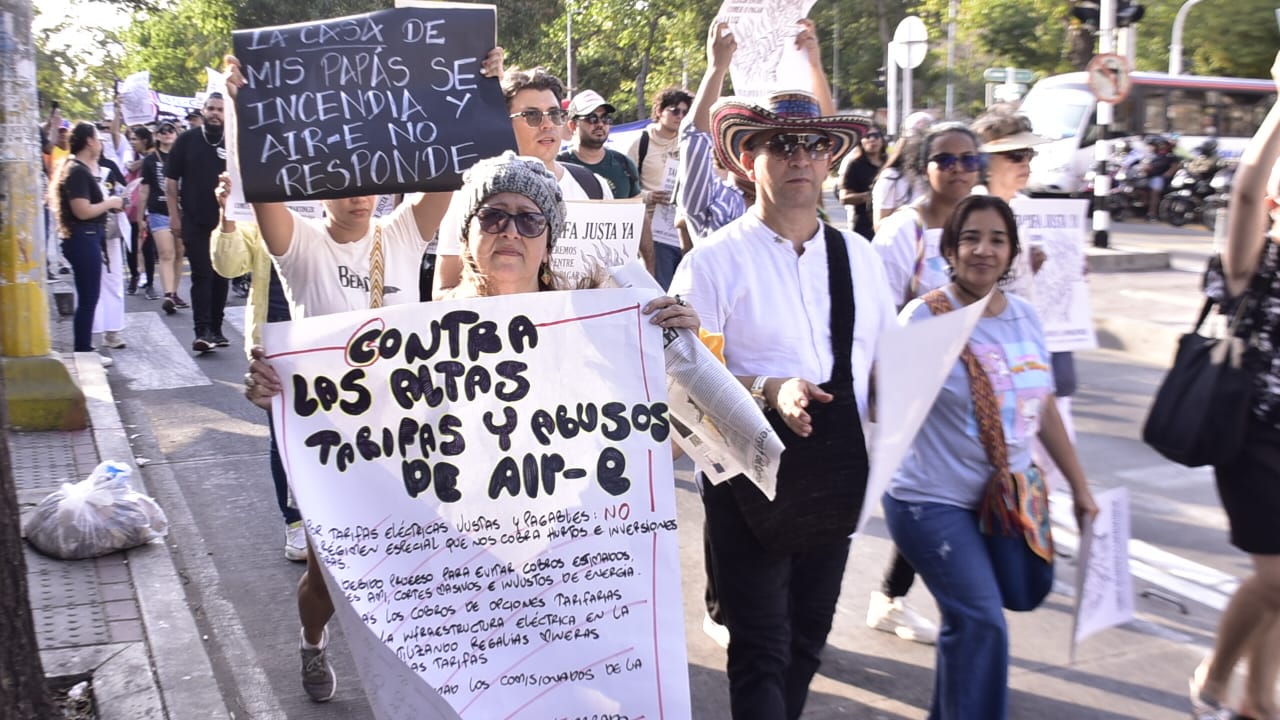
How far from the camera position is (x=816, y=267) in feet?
11.2

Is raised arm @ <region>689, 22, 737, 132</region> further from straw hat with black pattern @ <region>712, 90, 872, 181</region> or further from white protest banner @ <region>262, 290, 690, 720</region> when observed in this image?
white protest banner @ <region>262, 290, 690, 720</region>

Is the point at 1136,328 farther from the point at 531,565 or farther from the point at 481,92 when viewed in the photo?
the point at 531,565

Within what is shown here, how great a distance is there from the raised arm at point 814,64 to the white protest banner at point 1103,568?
6.23ft

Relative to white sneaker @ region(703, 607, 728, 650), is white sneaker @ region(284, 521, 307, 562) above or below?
above

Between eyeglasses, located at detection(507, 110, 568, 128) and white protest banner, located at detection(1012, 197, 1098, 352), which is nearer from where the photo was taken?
white protest banner, located at detection(1012, 197, 1098, 352)

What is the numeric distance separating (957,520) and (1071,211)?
2.07 metres

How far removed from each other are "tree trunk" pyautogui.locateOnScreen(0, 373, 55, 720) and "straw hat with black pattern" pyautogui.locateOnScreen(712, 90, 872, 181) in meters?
2.14

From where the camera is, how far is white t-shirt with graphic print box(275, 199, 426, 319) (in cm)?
433

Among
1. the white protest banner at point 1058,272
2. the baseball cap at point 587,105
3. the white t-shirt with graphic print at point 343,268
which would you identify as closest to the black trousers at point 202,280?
the baseball cap at point 587,105

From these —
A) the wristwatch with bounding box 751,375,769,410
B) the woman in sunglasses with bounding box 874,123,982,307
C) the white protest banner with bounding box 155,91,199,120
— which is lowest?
the wristwatch with bounding box 751,375,769,410

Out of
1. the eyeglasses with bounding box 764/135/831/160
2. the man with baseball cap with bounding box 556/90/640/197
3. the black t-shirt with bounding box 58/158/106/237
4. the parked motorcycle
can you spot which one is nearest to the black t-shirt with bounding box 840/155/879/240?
the man with baseball cap with bounding box 556/90/640/197

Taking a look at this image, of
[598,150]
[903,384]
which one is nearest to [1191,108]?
[598,150]

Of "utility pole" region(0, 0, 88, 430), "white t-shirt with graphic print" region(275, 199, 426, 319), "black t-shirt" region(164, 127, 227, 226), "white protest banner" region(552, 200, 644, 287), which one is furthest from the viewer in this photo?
"black t-shirt" region(164, 127, 227, 226)

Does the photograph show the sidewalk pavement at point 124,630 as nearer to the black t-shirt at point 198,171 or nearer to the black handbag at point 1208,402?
the black handbag at point 1208,402
